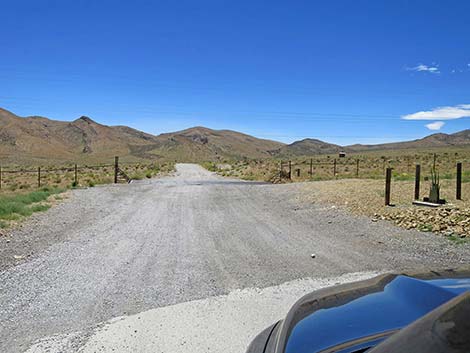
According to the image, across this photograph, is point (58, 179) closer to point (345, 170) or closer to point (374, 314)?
point (345, 170)

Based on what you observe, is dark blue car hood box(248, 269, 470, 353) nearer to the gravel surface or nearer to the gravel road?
the gravel surface

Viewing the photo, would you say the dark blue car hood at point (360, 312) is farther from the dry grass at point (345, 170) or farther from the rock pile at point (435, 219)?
the dry grass at point (345, 170)

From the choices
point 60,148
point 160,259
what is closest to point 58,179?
point 160,259

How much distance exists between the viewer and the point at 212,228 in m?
11.0

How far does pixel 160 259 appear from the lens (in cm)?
759

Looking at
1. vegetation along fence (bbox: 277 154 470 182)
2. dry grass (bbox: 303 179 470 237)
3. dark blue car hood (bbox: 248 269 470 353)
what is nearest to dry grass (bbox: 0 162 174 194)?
vegetation along fence (bbox: 277 154 470 182)

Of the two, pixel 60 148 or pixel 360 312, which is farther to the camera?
pixel 60 148

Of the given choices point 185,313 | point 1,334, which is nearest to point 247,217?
point 185,313

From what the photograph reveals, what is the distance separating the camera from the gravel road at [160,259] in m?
5.00

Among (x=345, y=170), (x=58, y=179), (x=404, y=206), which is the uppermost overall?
(x=345, y=170)

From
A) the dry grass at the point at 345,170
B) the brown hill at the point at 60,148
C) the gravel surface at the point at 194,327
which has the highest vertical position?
the brown hill at the point at 60,148

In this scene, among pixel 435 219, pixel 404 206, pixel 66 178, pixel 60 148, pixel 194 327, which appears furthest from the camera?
pixel 60 148

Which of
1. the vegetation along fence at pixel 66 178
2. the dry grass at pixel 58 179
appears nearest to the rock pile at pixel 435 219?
the dry grass at pixel 58 179

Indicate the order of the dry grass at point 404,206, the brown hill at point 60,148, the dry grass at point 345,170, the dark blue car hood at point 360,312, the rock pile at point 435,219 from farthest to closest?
the brown hill at point 60,148 → the dry grass at point 345,170 → the dry grass at point 404,206 → the rock pile at point 435,219 → the dark blue car hood at point 360,312
